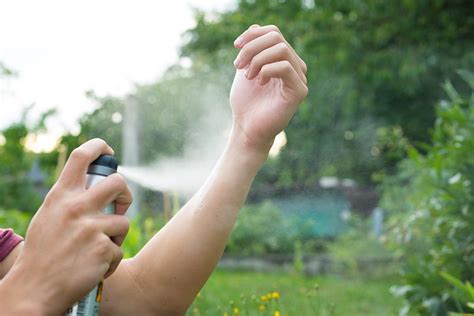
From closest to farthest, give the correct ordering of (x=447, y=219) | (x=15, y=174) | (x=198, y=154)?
(x=447, y=219), (x=198, y=154), (x=15, y=174)

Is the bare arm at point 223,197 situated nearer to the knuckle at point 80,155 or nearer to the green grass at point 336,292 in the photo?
the knuckle at point 80,155

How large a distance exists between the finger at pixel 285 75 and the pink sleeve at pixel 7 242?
20.6 inches

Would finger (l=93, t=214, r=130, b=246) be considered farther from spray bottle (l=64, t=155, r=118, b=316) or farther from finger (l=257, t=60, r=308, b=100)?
finger (l=257, t=60, r=308, b=100)

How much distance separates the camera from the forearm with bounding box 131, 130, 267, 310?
3.88 feet

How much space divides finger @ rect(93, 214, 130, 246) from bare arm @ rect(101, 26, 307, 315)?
362 mm

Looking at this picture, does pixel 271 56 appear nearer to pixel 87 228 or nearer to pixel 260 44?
pixel 260 44

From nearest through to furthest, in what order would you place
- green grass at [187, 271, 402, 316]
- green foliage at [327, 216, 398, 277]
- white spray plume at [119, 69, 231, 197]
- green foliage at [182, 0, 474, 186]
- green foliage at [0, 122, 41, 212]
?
white spray plume at [119, 69, 231, 197] < green grass at [187, 271, 402, 316] < green foliage at [0, 122, 41, 212] < green foliage at [327, 216, 398, 277] < green foliage at [182, 0, 474, 186]

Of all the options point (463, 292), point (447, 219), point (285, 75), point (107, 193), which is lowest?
point (447, 219)

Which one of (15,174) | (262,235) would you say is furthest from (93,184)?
(262,235)

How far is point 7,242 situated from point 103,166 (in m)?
0.51

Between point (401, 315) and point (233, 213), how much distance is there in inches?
79.2

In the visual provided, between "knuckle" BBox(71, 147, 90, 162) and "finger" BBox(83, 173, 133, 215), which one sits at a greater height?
"knuckle" BBox(71, 147, 90, 162)

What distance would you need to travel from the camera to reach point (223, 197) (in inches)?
46.7

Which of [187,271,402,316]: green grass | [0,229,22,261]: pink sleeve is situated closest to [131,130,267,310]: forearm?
[0,229,22,261]: pink sleeve
